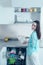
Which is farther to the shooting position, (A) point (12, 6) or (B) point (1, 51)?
(A) point (12, 6)

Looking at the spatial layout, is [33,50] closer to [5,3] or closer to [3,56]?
[3,56]

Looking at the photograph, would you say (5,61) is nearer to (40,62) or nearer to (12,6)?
(40,62)

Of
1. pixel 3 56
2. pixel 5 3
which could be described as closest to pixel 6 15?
pixel 5 3

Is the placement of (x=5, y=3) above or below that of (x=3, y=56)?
above

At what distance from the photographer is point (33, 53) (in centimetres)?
373

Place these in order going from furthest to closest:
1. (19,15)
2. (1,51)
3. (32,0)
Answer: (19,15), (32,0), (1,51)

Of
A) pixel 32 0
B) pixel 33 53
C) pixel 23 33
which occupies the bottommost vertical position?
pixel 33 53

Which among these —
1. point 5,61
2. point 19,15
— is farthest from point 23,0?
point 5,61

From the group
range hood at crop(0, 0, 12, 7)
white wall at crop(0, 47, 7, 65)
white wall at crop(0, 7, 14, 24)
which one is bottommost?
white wall at crop(0, 47, 7, 65)

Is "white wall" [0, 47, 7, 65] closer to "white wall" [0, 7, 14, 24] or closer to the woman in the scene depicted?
the woman

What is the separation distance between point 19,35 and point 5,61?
790 millimetres

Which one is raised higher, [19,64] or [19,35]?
[19,35]

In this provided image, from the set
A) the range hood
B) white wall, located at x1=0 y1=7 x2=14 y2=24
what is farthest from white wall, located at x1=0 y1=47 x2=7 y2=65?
the range hood

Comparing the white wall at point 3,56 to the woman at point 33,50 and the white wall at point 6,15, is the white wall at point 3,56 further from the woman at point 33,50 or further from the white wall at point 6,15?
the white wall at point 6,15
